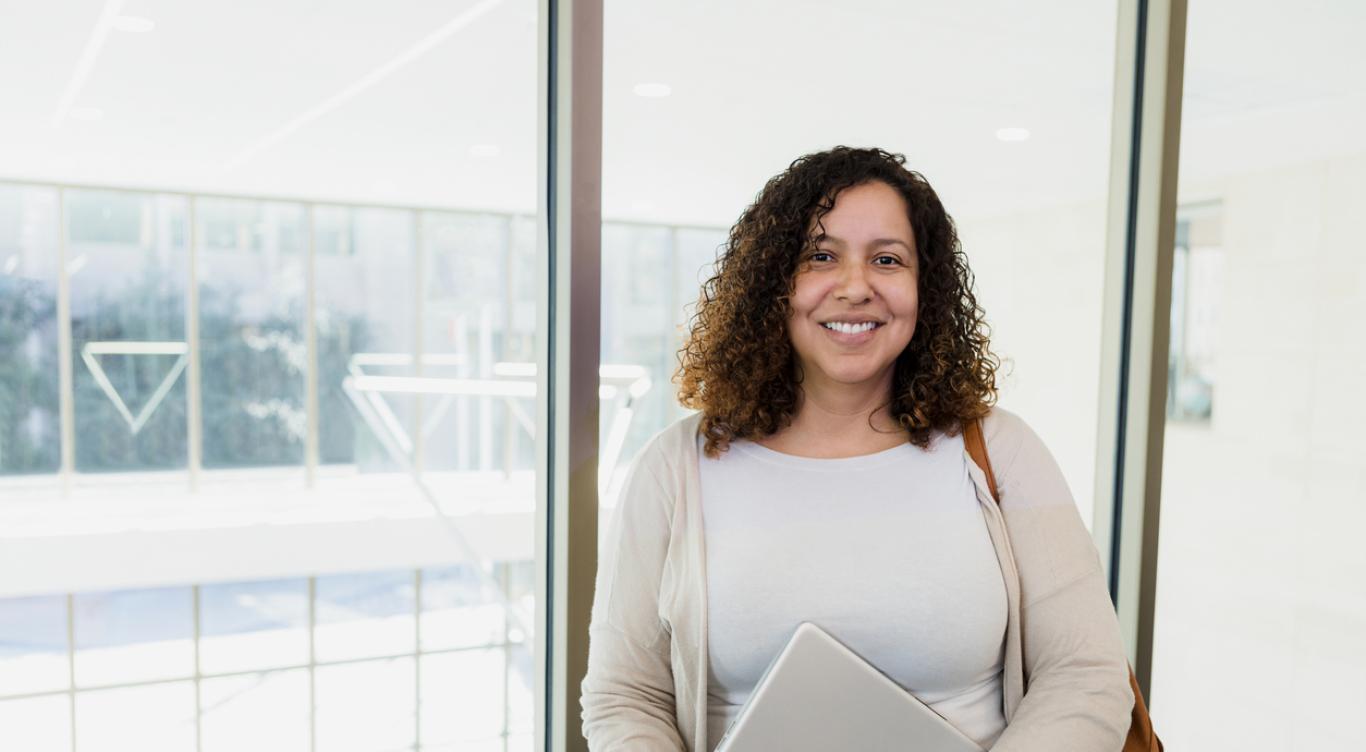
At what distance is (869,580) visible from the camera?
93cm

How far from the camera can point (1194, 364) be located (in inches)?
94.4

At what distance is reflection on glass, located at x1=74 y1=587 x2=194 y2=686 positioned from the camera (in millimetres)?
2457

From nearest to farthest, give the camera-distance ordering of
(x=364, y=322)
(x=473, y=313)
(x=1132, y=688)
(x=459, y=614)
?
(x=1132, y=688)
(x=473, y=313)
(x=364, y=322)
(x=459, y=614)

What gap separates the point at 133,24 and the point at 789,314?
5.96 ft

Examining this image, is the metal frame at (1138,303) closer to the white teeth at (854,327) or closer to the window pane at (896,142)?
the window pane at (896,142)

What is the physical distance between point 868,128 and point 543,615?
1.10 m

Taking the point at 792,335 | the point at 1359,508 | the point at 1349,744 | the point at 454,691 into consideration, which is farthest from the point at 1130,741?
the point at 454,691

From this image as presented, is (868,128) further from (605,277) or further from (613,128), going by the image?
(605,277)

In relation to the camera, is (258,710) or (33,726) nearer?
(33,726)

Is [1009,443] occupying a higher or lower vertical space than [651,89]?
lower

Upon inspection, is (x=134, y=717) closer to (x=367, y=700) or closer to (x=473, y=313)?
(x=473, y=313)

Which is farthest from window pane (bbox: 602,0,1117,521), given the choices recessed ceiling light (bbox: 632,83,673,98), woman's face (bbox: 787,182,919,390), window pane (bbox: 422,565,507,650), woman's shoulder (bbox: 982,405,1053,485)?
window pane (bbox: 422,565,507,650)

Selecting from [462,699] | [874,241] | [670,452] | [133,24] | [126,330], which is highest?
[133,24]

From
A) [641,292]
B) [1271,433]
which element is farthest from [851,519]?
[1271,433]
